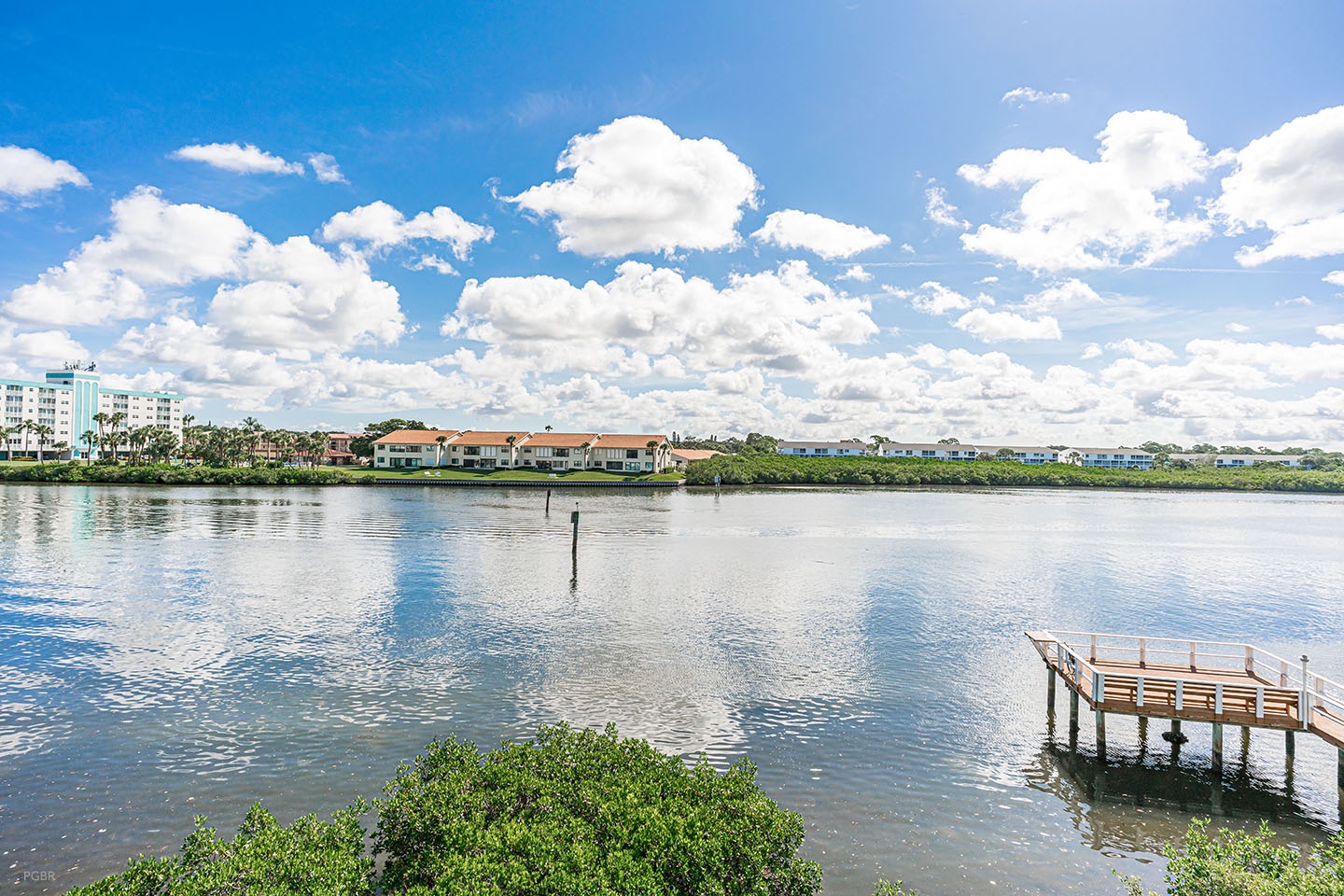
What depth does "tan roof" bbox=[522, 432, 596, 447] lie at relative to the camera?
14762 cm

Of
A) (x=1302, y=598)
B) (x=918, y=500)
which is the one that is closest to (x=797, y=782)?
(x=1302, y=598)

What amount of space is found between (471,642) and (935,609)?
789 inches

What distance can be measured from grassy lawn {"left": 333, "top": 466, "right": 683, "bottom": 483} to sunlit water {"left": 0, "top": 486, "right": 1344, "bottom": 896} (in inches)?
2875

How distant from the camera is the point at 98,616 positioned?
28.5m

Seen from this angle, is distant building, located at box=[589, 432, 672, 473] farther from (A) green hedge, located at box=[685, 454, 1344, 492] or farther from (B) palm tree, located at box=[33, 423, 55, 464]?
(B) palm tree, located at box=[33, 423, 55, 464]

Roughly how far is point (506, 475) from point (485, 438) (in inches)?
686

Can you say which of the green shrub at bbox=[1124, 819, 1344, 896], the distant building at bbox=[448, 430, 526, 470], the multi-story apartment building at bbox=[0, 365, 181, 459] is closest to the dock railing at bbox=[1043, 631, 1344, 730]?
the green shrub at bbox=[1124, 819, 1344, 896]

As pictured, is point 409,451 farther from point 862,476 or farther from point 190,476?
point 862,476

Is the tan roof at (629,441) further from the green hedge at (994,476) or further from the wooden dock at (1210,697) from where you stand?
the wooden dock at (1210,697)

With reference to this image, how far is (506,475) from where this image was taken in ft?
445

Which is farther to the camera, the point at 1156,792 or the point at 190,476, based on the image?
the point at 190,476

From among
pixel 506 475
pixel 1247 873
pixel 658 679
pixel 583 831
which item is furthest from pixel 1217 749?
pixel 506 475

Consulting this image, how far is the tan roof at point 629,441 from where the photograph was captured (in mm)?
148000

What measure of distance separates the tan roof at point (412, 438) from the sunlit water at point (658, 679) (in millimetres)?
92475
